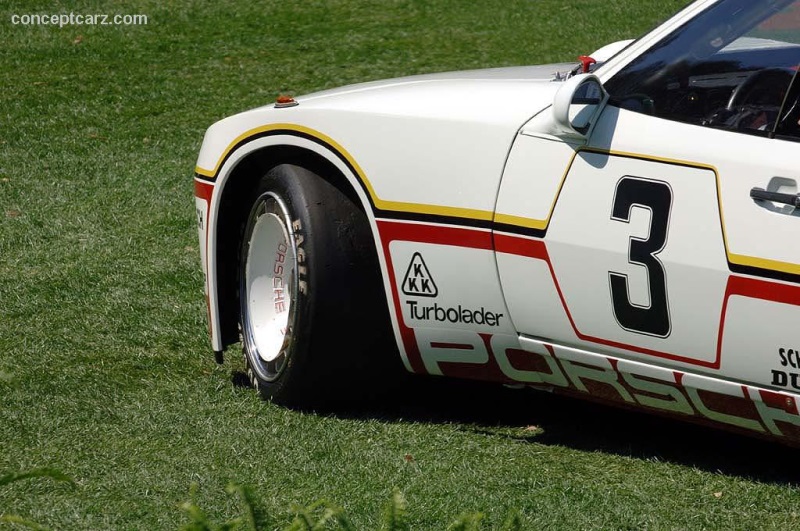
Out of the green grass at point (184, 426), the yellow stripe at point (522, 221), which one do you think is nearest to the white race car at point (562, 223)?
the yellow stripe at point (522, 221)

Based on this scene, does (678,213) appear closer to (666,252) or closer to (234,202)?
(666,252)

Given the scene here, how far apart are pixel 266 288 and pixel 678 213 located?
1.77 meters

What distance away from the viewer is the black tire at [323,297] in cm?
415

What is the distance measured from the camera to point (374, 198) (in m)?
4.01

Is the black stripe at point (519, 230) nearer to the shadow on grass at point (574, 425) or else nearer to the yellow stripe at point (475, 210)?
the yellow stripe at point (475, 210)

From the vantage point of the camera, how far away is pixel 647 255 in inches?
134

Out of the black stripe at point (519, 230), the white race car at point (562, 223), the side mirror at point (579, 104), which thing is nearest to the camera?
the white race car at point (562, 223)

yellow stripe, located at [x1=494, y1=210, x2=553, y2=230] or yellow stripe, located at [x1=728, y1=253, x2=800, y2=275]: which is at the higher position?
yellow stripe, located at [x1=494, y1=210, x2=553, y2=230]

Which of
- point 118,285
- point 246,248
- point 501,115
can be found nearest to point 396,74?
point 118,285

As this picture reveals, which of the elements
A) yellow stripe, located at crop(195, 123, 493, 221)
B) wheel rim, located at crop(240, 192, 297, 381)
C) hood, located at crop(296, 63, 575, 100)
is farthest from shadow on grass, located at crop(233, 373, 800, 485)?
hood, located at crop(296, 63, 575, 100)

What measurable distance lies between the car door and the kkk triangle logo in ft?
0.95

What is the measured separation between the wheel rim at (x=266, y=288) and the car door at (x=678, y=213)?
1010 mm

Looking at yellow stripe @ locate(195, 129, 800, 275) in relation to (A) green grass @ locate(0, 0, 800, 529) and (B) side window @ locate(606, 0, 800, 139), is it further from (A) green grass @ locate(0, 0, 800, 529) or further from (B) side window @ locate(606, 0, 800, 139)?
(A) green grass @ locate(0, 0, 800, 529)

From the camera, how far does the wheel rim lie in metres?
4.42
